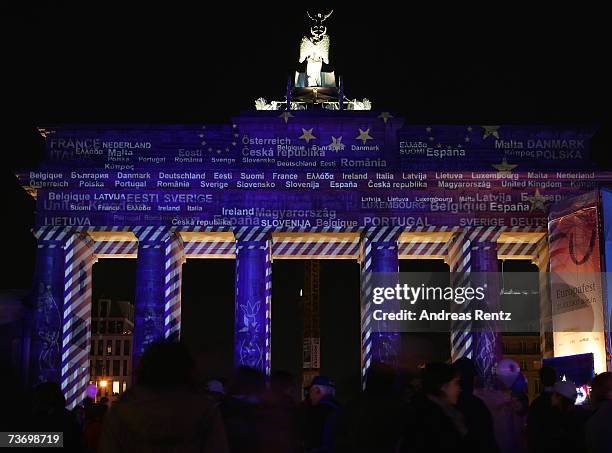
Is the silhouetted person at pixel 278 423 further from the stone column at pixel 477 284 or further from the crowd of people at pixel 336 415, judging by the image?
the stone column at pixel 477 284

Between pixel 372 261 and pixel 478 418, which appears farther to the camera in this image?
pixel 372 261

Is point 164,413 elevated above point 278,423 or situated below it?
above

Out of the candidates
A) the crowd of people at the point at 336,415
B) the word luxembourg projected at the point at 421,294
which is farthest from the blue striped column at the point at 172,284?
the crowd of people at the point at 336,415

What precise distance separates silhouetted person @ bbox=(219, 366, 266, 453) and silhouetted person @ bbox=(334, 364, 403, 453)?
837mm

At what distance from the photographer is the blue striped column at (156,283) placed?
4656 centimetres

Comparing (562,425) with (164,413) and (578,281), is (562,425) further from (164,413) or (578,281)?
(578,281)

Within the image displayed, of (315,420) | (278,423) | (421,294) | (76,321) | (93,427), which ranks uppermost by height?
(421,294)

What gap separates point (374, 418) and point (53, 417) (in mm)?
2969

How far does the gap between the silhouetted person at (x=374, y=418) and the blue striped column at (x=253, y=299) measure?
3627 cm

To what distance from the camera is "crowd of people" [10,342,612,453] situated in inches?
299

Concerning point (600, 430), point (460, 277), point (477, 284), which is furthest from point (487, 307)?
point (600, 430)

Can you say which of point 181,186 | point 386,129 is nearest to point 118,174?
point 181,186

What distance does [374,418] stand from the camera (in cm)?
943

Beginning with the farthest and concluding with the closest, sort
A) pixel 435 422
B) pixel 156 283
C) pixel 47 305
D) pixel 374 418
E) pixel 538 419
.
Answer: pixel 156 283 < pixel 47 305 < pixel 538 419 < pixel 374 418 < pixel 435 422
